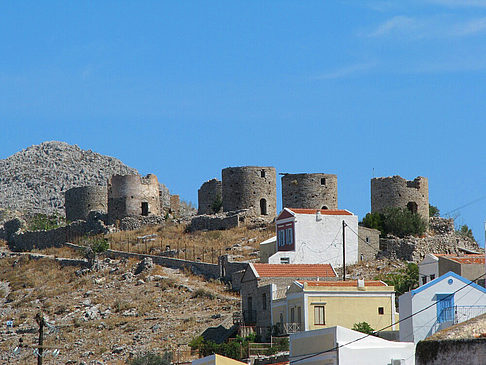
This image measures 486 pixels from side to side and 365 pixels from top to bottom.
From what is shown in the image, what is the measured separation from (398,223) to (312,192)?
8.22 meters

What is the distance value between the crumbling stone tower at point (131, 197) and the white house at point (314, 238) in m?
17.0

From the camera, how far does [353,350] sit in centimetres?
2808

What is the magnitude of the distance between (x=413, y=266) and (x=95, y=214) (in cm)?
2934

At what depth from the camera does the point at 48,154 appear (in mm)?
108750

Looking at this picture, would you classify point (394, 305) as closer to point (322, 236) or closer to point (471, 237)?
point (322, 236)

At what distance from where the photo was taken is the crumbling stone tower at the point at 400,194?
2675 inches

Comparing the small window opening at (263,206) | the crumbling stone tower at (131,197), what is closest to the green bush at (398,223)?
the small window opening at (263,206)

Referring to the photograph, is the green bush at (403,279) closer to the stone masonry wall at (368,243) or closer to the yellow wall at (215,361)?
the stone masonry wall at (368,243)

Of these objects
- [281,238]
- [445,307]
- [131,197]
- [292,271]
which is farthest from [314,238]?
[445,307]

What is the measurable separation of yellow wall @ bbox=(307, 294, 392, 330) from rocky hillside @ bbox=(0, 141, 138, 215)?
58.6 meters

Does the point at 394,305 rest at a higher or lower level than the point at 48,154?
lower

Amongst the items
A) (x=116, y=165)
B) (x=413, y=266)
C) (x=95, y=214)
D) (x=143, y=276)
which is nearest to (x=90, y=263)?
(x=143, y=276)

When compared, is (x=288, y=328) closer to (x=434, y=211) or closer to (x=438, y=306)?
(x=438, y=306)

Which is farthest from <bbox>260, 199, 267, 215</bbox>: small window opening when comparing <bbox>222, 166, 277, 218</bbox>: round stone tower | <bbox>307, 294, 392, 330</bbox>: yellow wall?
<bbox>307, 294, 392, 330</bbox>: yellow wall
